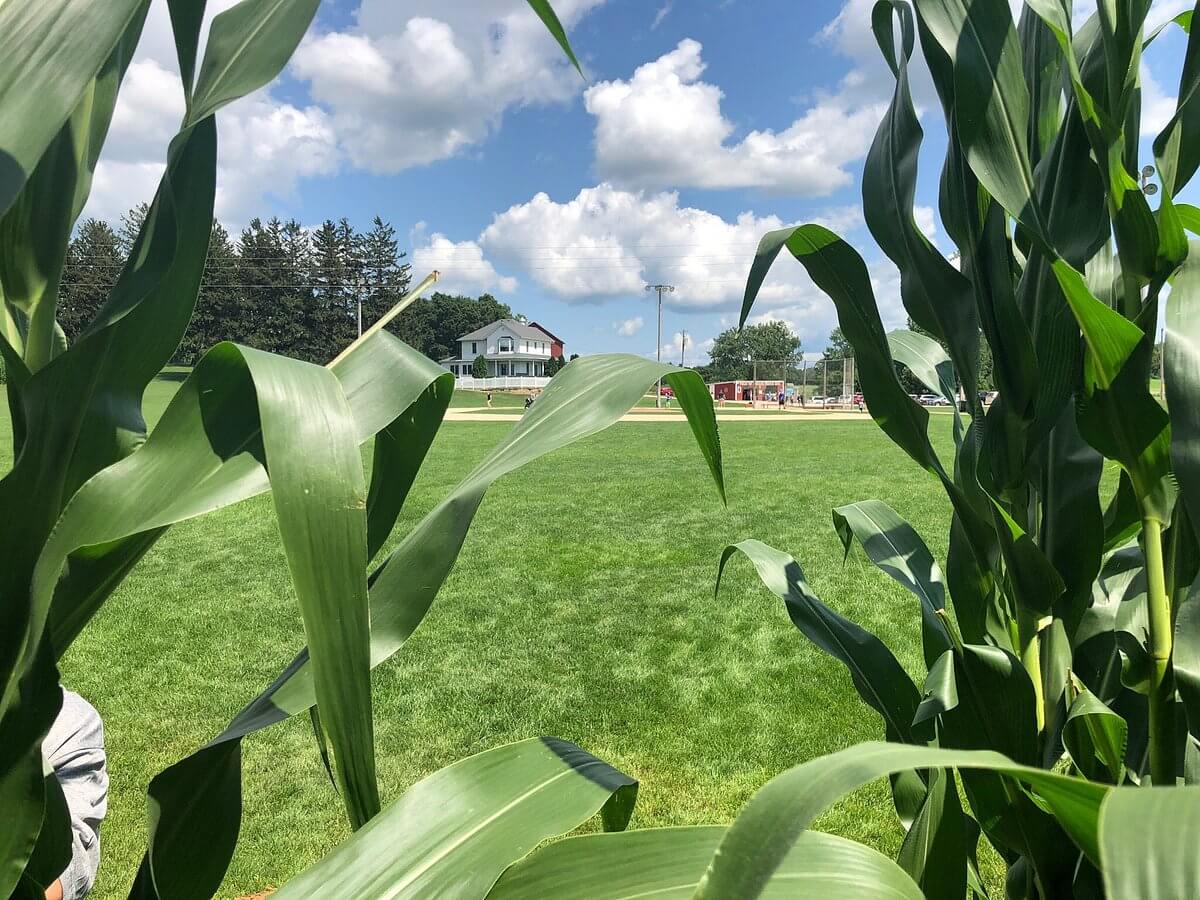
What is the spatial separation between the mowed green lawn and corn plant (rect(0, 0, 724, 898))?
6.36 feet

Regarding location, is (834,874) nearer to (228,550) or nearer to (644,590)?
(644,590)

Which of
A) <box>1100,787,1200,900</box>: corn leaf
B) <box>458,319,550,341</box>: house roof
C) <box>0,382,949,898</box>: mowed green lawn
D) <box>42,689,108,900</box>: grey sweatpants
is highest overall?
<box>458,319,550,341</box>: house roof

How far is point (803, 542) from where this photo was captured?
5879mm

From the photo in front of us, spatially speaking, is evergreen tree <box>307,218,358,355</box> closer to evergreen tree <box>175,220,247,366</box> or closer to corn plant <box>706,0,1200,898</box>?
evergreen tree <box>175,220,247,366</box>

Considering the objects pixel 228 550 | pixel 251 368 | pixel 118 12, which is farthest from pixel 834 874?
pixel 228 550

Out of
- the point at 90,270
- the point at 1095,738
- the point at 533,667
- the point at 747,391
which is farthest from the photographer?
the point at 747,391

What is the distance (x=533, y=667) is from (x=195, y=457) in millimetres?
3305

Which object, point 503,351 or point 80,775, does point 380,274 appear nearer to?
point 503,351

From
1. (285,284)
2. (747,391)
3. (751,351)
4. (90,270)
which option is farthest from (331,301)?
(751,351)

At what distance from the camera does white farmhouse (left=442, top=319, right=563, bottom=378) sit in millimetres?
58487

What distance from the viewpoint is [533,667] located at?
3.54 meters

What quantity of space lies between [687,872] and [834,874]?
7cm

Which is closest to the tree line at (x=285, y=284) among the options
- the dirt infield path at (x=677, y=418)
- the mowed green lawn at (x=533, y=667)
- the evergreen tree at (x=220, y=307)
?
the evergreen tree at (x=220, y=307)

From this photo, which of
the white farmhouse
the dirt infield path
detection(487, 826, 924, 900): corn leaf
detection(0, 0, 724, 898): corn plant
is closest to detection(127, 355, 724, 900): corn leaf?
detection(0, 0, 724, 898): corn plant
